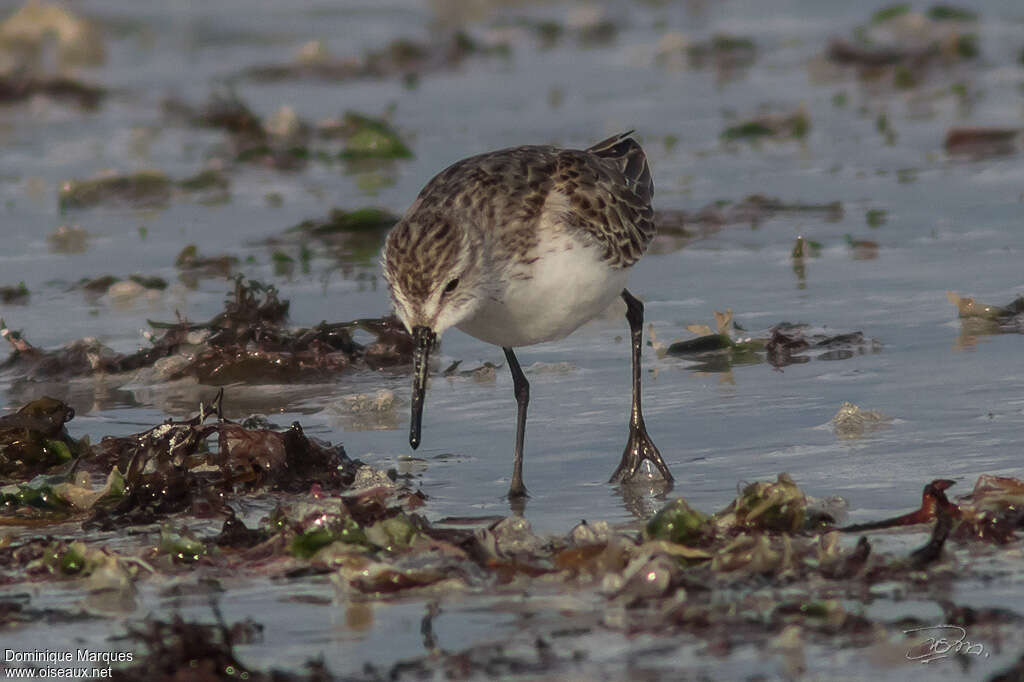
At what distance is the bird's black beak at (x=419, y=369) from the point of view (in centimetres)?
553

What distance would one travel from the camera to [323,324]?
313 inches

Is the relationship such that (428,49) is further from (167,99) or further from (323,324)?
(323,324)

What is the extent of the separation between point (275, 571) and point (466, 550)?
21.9 inches

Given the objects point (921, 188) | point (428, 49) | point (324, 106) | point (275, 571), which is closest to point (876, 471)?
point (275, 571)

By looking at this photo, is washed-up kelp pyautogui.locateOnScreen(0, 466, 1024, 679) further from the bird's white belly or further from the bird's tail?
the bird's tail

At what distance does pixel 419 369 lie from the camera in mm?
5605

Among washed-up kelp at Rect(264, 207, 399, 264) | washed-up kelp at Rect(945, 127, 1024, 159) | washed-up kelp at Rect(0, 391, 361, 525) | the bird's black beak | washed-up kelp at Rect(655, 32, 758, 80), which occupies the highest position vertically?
washed-up kelp at Rect(655, 32, 758, 80)

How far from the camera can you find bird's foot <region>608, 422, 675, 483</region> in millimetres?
5910

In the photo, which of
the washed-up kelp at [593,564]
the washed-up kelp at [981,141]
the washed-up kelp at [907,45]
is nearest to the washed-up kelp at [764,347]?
the washed-up kelp at [593,564]

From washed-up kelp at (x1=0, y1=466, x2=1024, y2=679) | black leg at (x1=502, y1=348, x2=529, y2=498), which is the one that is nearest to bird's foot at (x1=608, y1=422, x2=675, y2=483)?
black leg at (x1=502, y1=348, x2=529, y2=498)

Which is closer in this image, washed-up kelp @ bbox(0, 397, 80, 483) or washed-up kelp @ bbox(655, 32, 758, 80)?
washed-up kelp @ bbox(0, 397, 80, 483)

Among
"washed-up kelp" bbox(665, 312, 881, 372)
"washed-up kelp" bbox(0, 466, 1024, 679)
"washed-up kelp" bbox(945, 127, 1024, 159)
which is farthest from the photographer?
"washed-up kelp" bbox(945, 127, 1024, 159)
